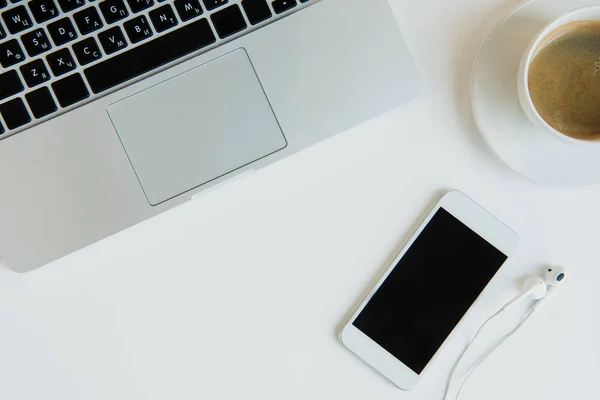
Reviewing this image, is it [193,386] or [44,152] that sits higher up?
[44,152]

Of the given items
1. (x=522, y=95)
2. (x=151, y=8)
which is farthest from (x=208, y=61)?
(x=522, y=95)

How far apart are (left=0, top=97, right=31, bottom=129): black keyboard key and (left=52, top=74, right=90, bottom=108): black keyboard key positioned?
33 mm

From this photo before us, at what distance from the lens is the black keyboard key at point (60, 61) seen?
51cm

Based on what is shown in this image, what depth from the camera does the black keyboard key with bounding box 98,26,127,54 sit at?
52 centimetres

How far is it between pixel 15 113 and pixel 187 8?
0.61 ft

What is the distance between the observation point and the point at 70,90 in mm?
521

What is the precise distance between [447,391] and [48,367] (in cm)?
45

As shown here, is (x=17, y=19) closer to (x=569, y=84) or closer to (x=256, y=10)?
(x=256, y=10)

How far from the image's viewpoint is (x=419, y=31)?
0.61m

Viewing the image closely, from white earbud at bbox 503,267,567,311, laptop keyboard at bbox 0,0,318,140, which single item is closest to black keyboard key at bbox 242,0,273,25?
laptop keyboard at bbox 0,0,318,140

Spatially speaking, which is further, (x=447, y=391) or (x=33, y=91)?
(x=447, y=391)

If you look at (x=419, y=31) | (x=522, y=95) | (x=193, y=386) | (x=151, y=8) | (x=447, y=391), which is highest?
(x=151, y=8)

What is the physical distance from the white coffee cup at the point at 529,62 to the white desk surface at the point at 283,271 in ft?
0.31

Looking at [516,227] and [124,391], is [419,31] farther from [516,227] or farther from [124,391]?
[124,391]
